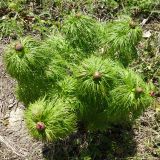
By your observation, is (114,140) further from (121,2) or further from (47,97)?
(121,2)

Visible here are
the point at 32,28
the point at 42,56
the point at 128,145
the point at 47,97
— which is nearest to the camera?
the point at 42,56

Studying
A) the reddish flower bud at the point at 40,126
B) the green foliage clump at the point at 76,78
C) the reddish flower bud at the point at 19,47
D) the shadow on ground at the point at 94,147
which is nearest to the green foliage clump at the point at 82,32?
the green foliage clump at the point at 76,78

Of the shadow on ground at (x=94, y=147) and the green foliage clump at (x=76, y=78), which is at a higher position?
the green foliage clump at (x=76, y=78)

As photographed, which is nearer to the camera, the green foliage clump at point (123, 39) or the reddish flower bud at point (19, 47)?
the reddish flower bud at point (19, 47)

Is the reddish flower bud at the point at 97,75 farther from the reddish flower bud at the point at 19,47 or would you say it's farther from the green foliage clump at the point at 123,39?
the reddish flower bud at the point at 19,47

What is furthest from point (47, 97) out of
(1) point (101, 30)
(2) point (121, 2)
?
(2) point (121, 2)
